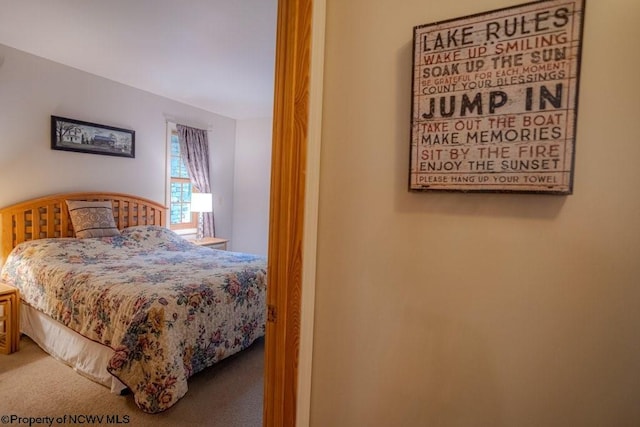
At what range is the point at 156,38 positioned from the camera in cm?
246

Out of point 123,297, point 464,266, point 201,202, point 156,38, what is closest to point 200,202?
point 201,202

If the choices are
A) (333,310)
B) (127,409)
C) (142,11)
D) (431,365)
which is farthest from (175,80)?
(431,365)

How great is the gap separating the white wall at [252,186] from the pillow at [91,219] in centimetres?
196

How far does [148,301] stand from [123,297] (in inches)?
7.7

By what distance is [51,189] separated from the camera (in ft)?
9.99

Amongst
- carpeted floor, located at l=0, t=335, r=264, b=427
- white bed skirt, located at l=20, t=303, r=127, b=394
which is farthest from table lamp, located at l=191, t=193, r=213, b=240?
carpeted floor, located at l=0, t=335, r=264, b=427

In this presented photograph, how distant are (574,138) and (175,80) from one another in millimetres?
3604

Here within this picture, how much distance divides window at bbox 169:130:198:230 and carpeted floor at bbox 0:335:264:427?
2.16m

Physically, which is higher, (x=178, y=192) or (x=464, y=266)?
(x=178, y=192)

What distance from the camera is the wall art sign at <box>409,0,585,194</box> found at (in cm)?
66

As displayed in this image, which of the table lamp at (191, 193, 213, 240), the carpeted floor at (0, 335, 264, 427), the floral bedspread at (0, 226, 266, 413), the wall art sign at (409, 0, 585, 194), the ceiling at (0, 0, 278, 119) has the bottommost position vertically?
the carpeted floor at (0, 335, 264, 427)

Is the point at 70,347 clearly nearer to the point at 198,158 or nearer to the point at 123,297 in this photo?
the point at 123,297

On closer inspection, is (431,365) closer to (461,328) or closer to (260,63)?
(461,328)

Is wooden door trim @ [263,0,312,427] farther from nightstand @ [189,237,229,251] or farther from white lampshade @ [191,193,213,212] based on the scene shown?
white lampshade @ [191,193,213,212]
